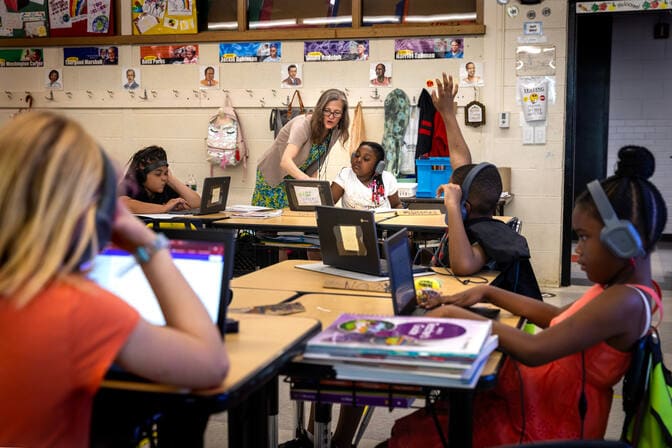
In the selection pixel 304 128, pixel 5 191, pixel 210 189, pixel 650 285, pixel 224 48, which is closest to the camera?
pixel 5 191

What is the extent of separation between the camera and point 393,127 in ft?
21.9

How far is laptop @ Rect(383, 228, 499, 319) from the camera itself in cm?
201

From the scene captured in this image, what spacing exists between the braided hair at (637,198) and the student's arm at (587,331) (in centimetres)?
13

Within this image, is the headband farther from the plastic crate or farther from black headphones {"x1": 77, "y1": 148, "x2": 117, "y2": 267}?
black headphones {"x1": 77, "y1": 148, "x2": 117, "y2": 267}

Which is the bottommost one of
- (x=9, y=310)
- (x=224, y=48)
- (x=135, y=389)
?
(x=135, y=389)

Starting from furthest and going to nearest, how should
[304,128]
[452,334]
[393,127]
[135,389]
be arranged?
[393,127]
[304,128]
[452,334]
[135,389]

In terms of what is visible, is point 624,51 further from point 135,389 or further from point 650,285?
point 135,389

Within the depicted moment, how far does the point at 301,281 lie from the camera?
2764 mm

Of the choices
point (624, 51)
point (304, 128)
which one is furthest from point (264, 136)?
point (624, 51)

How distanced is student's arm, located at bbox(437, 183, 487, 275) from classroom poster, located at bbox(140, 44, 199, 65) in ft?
15.9

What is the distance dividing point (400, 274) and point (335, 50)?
504 cm

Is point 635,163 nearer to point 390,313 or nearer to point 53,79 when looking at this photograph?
point 390,313

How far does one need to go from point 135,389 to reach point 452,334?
636mm

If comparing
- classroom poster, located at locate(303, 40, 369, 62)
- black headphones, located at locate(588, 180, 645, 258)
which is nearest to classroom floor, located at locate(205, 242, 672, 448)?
black headphones, located at locate(588, 180, 645, 258)
